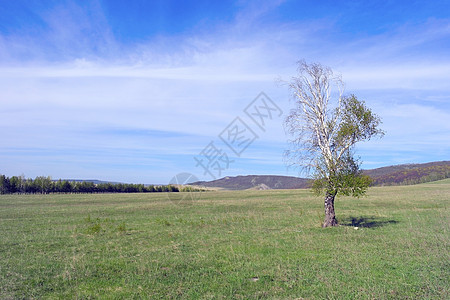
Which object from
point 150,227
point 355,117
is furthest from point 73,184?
point 355,117

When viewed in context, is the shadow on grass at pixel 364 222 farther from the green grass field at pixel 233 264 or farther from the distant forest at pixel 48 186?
the distant forest at pixel 48 186

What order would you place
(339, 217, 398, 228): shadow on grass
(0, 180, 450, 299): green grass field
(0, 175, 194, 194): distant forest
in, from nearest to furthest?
(0, 180, 450, 299): green grass field → (339, 217, 398, 228): shadow on grass → (0, 175, 194, 194): distant forest

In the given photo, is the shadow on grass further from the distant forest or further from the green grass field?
the distant forest

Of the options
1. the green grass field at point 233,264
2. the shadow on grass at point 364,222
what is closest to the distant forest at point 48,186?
the green grass field at point 233,264

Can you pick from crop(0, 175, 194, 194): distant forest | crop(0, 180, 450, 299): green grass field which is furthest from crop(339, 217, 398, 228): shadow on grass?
crop(0, 175, 194, 194): distant forest

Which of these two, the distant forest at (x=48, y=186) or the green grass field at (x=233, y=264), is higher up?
the distant forest at (x=48, y=186)

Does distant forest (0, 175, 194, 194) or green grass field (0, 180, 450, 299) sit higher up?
distant forest (0, 175, 194, 194)

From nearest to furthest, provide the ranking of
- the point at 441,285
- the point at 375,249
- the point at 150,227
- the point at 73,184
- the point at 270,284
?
the point at 441,285 → the point at 270,284 → the point at 375,249 → the point at 150,227 → the point at 73,184

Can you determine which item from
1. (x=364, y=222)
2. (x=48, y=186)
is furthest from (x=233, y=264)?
(x=48, y=186)

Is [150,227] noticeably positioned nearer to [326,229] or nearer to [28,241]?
[28,241]

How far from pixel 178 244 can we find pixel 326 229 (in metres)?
8.46

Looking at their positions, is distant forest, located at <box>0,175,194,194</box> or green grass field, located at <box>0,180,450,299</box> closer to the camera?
green grass field, located at <box>0,180,450,299</box>

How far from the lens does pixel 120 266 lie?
1091 centimetres

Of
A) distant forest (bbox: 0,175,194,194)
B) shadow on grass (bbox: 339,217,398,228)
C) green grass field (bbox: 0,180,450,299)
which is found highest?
distant forest (bbox: 0,175,194,194)
